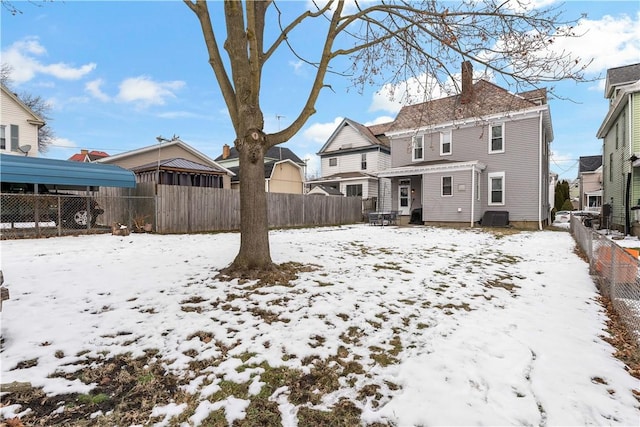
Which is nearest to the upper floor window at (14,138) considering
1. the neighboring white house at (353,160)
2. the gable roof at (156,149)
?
the gable roof at (156,149)

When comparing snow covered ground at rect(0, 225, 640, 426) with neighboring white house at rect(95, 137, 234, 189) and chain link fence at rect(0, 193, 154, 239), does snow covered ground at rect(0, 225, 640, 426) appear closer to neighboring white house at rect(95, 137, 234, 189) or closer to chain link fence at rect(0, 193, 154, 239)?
chain link fence at rect(0, 193, 154, 239)

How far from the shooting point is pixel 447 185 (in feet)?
56.6

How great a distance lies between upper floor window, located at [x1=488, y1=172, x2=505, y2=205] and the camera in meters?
17.0

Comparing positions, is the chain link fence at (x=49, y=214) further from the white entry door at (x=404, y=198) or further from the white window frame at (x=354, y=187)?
the white window frame at (x=354, y=187)

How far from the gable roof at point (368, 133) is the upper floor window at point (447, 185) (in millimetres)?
8290

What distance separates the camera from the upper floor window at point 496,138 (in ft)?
55.4

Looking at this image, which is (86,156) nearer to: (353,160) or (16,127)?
(16,127)

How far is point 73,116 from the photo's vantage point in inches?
1051

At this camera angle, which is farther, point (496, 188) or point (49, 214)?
point (496, 188)

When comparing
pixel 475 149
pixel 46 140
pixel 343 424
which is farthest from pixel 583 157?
pixel 46 140

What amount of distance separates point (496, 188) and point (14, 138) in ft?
89.8

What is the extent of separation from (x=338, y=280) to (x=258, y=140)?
2.67 metres

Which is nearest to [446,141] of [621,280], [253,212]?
[621,280]

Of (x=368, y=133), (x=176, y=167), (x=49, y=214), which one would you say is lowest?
(x=49, y=214)
